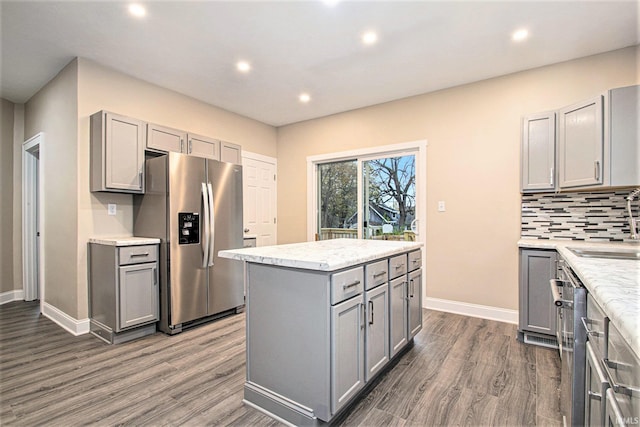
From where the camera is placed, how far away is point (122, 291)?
2793mm

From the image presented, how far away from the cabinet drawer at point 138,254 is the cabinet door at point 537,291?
11.4 ft

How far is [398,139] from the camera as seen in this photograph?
411 cm

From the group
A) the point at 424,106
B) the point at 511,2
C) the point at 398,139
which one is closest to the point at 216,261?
the point at 398,139

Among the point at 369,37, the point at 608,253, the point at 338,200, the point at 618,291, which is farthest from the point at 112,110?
the point at 608,253

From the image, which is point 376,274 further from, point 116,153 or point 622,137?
point 116,153

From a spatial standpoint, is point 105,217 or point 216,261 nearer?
point 105,217

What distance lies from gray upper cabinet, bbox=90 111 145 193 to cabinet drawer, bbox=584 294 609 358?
3.58 m

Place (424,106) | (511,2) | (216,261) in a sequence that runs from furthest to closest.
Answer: (424,106), (216,261), (511,2)

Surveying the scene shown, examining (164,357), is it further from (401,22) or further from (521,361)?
(401,22)

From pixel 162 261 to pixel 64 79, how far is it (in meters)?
2.20

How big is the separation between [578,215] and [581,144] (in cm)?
77

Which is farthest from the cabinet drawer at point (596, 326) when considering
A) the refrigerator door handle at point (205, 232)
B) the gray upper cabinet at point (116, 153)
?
the gray upper cabinet at point (116, 153)

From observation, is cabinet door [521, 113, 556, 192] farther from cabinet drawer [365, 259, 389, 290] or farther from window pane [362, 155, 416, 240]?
cabinet drawer [365, 259, 389, 290]

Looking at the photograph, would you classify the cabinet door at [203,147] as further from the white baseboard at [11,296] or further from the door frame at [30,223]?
the white baseboard at [11,296]
